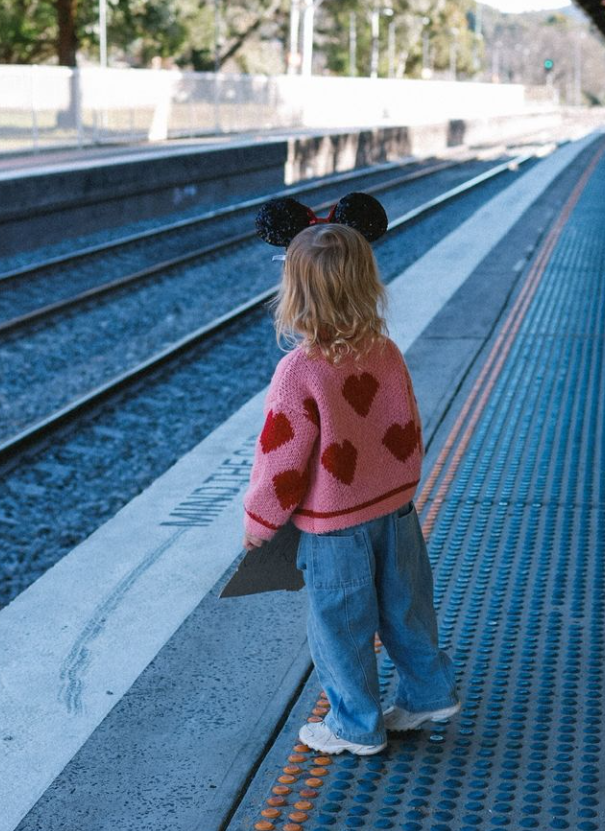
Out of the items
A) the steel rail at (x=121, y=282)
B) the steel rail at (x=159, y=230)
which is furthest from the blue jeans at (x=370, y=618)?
the steel rail at (x=159, y=230)

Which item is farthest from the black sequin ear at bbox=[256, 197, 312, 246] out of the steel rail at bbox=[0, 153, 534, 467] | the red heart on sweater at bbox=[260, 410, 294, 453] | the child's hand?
the steel rail at bbox=[0, 153, 534, 467]

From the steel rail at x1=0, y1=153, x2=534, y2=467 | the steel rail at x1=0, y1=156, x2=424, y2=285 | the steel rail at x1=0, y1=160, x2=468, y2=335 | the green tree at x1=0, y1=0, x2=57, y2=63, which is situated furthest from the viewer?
the green tree at x1=0, y1=0, x2=57, y2=63

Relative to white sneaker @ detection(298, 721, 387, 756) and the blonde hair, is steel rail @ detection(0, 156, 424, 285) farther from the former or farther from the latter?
the blonde hair

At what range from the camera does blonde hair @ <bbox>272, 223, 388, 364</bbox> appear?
112 inches

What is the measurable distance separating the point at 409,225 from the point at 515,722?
1635cm

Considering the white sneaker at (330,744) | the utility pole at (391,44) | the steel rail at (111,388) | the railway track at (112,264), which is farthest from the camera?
the utility pole at (391,44)

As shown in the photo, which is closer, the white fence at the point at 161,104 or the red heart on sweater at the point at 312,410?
the red heart on sweater at the point at 312,410

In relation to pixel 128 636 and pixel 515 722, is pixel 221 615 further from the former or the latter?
pixel 515 722

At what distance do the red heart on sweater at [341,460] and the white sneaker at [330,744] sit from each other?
72cm

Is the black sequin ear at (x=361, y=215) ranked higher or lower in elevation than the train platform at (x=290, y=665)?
higher

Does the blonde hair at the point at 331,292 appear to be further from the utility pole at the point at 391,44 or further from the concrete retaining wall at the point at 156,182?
the utility pole at the point at 391,44

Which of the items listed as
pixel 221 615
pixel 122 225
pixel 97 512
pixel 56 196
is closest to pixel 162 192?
pixel 122 225

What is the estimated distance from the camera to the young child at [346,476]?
9.47 feet

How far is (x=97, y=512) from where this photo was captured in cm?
633
